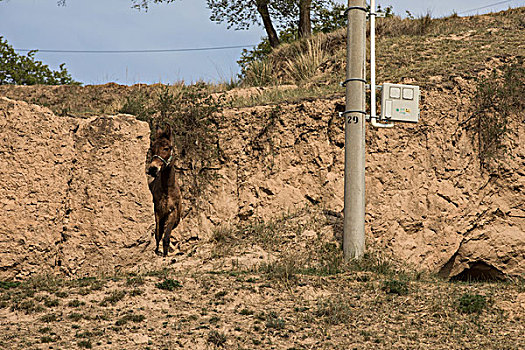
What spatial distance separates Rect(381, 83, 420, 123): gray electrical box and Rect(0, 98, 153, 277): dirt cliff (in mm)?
4966

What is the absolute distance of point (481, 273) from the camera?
14.0 metres

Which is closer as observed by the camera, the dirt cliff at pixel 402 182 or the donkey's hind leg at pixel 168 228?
the donkey's hind leg at pixel 168 228

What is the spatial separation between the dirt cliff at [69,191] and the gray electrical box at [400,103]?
497 centimetres

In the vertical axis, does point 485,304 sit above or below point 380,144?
below

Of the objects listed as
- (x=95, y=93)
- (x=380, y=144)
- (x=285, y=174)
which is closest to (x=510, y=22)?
(x=380, y=144)

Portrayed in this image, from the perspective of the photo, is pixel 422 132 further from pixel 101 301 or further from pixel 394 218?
pixel 101 301

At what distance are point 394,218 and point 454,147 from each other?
2.35m

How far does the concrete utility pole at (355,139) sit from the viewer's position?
11055 millimetres

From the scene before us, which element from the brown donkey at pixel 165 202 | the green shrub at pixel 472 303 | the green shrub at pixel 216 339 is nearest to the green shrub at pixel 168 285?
the green shrub at pixel 216 339

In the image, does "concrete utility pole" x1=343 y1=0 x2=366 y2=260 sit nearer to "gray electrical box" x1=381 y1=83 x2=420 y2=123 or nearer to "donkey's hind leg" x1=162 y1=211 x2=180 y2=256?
"gray electrical box" x1=381 y1=83 x2=420 y2=123

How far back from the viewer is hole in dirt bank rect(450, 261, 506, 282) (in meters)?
13.5

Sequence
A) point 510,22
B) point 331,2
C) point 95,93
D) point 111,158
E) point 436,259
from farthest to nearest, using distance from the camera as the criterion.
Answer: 1. point 331,2
2. point 510,22
3. point 95,93
4. point 436,259
5. point 111,158

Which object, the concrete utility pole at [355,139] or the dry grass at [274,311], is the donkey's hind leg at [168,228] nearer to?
the dry grass at [274,311]

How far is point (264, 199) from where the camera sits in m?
13.4
